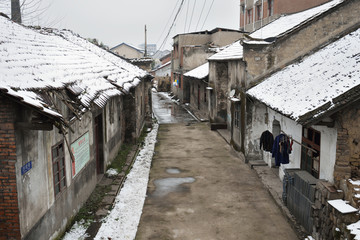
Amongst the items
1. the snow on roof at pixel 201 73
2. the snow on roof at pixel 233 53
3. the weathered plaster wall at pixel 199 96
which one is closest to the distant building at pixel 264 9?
the snow on roof at pixel 201 73

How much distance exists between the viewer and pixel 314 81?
884cm

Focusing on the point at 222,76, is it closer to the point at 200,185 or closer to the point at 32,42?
the point at 200,185

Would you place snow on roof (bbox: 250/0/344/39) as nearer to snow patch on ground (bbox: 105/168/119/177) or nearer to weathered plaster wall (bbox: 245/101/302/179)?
weathered plaster wall (bbox: 245/101/302/179)

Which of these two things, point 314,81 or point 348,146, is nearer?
point 348,146

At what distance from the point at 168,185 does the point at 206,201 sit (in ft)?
6.10

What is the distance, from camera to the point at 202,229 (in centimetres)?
808

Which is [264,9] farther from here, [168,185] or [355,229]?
[355,229]

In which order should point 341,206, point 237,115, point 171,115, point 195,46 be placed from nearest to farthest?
point 341,206
point 237,115
point 171,115
point 195,46

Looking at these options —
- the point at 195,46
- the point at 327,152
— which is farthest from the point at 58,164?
the point at 195,46

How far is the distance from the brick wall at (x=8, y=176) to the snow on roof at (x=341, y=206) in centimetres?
571

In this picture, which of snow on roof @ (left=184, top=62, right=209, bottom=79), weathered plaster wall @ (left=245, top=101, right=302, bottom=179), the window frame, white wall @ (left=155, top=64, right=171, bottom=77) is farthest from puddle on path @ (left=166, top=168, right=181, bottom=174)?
white wall @ (left=155, top=64, right=171, bottom=77)

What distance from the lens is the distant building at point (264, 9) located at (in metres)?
22.4

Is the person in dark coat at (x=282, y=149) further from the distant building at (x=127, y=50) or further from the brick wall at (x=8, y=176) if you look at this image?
the distant building at (x=127, y=50)

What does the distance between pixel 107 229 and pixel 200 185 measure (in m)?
4.17
